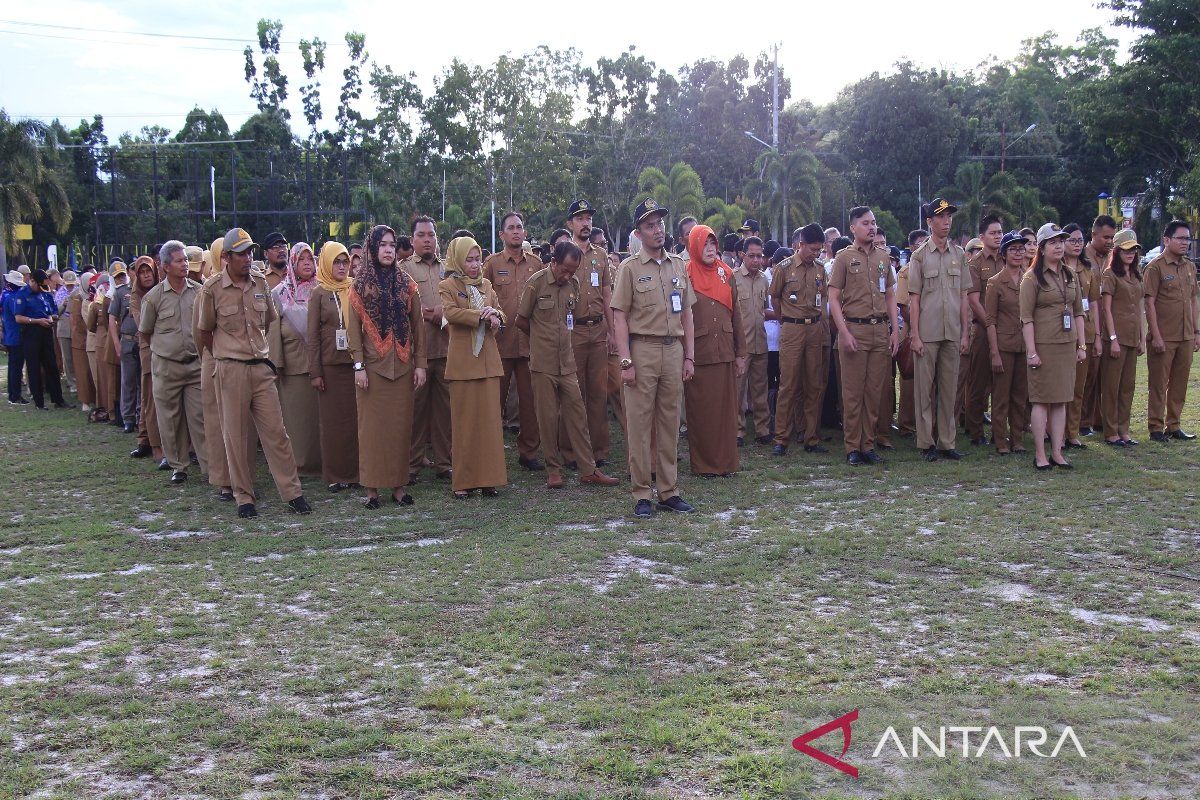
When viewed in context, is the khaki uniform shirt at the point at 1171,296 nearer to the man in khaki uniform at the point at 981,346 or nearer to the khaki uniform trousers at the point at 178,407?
the man in khaki uniform at the point at 981,346

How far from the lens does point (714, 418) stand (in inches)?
380

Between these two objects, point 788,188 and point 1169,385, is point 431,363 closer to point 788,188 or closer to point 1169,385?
point 1169,385

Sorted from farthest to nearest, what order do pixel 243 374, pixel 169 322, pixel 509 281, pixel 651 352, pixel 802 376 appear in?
pixel 802 376
pixel 509 281
pixel 169 322
pixel 243 374
pixel 651 352

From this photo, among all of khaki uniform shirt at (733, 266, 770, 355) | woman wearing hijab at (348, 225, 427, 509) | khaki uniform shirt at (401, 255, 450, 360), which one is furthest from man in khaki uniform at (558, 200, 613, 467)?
khaki uniform shirt at (733, 266, 770, 355)

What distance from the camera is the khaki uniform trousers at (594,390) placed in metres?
10.1

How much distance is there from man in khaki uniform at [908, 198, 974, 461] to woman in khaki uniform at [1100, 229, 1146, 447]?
1.71 metres

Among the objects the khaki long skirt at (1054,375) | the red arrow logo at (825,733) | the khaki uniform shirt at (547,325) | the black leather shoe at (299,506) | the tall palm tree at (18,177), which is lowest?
the red arrow logo at (825,733)

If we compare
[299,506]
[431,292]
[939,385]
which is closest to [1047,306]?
[939,385]

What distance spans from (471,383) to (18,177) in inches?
1399

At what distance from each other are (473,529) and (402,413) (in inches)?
52.2

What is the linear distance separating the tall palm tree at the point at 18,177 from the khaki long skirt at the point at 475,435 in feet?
111

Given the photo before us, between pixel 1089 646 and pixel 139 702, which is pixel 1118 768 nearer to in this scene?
pixel 1089 646

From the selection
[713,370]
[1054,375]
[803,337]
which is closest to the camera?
[1054,375]

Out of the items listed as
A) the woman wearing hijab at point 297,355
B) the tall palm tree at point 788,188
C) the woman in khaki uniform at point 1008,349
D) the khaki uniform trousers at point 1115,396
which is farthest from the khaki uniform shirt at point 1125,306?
the tall palm tree at point 788,188
